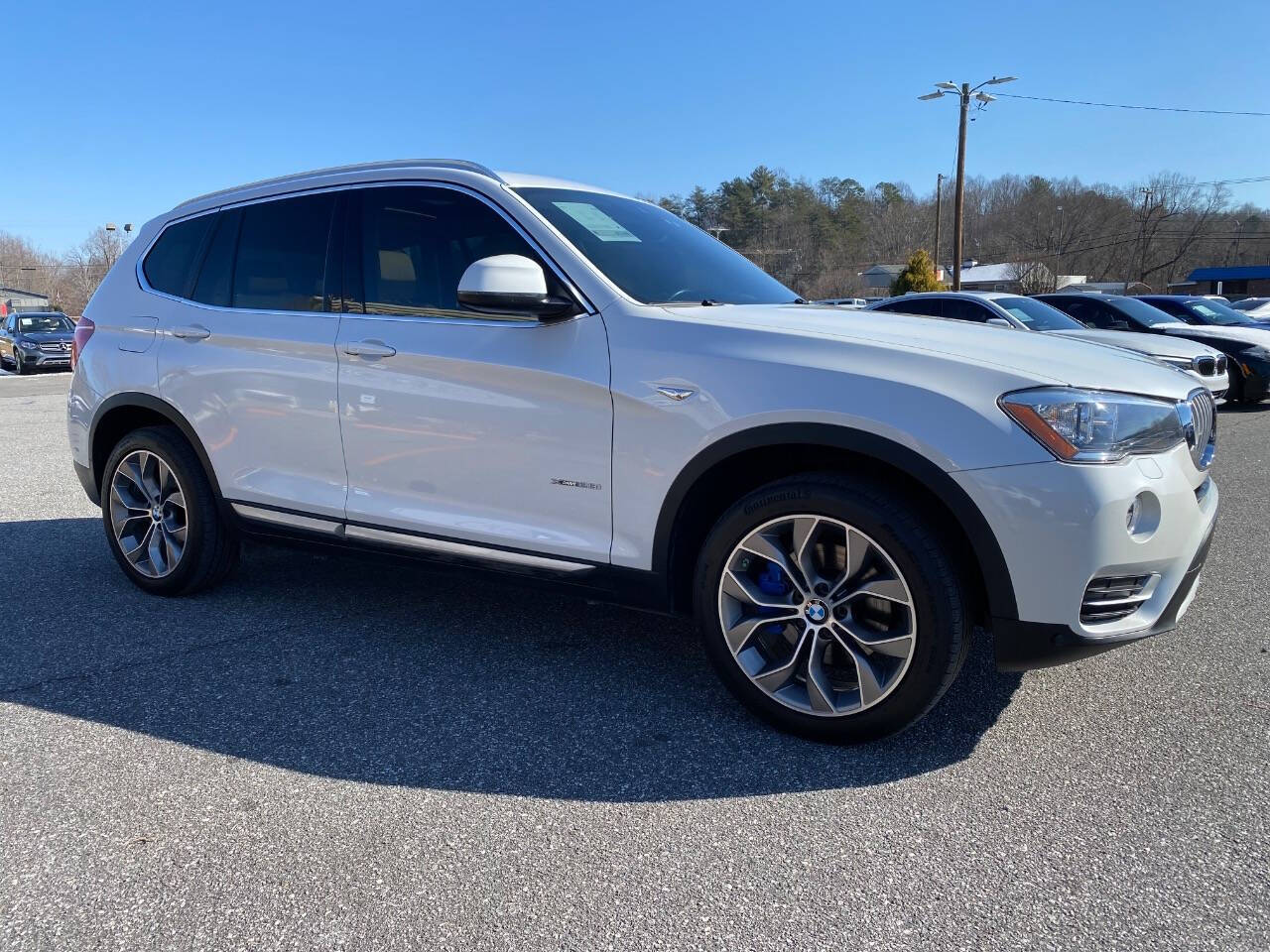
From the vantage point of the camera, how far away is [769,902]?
7.32 feet

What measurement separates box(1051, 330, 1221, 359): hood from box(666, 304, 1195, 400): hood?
6826mm

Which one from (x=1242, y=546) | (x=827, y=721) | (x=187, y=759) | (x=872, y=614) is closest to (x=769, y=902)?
(x=827, y=721)

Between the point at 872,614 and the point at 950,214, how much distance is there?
83.4 meters

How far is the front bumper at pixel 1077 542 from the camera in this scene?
255cm

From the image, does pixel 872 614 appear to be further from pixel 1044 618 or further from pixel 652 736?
pixel 652 736

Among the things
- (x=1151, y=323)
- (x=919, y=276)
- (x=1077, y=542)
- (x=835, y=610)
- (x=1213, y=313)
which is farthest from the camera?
(x=919, y=276)

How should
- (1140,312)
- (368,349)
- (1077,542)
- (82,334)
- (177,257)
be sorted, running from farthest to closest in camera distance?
(1140,312)
(82,334)
(177,257)
(368,349)
(1077,542)

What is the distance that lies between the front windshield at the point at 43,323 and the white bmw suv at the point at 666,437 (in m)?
27.3

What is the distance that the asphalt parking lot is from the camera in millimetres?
2182

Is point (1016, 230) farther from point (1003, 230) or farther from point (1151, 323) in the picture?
point (1151, 323)

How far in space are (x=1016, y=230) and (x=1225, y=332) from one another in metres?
72.8

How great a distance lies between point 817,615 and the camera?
9.65 feet

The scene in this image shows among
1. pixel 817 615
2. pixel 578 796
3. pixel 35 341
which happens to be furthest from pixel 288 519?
pixel 35 341

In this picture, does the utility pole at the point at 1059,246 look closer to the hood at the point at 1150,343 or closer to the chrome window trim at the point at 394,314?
the hood at the point at 1150,343
